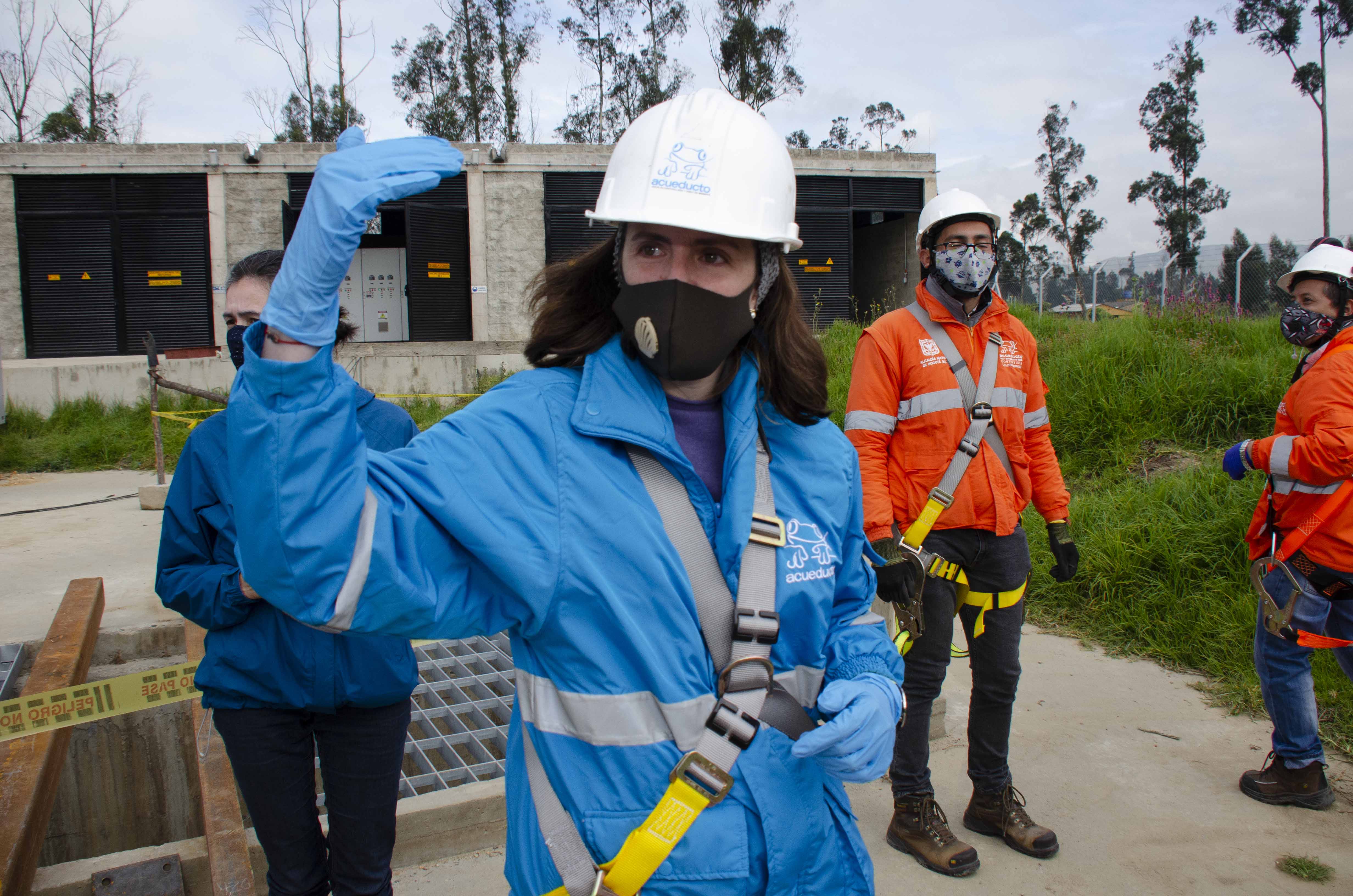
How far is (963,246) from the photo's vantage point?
3072 mm

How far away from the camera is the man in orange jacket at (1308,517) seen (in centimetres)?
328

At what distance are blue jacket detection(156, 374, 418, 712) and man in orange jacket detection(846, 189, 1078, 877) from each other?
1.66m

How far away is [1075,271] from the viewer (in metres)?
31.4

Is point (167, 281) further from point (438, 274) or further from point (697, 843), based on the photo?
point (697, 843)

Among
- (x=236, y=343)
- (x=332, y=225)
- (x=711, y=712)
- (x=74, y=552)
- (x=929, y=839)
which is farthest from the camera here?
(x=74, y=552)

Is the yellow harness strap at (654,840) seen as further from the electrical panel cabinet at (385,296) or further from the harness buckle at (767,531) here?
the electrical panel cabinet at (385,296)

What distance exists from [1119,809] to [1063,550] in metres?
1.13

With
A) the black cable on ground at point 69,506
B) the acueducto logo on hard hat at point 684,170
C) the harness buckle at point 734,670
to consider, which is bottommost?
the black cable on ground at point 69,506

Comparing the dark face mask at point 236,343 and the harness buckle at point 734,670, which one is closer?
the harness buckle at point 734,670

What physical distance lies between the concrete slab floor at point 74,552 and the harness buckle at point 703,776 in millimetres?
4384

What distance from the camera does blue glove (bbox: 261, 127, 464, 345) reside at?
994 mm

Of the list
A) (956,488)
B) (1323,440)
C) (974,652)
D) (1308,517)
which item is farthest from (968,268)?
(1308,517)

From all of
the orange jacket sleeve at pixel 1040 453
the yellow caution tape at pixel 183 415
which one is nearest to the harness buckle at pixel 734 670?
the orange jacket sleeve at pixel 1040 453

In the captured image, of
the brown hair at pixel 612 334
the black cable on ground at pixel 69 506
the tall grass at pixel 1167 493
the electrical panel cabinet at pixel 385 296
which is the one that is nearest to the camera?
the brown hair at pixel 612 334
